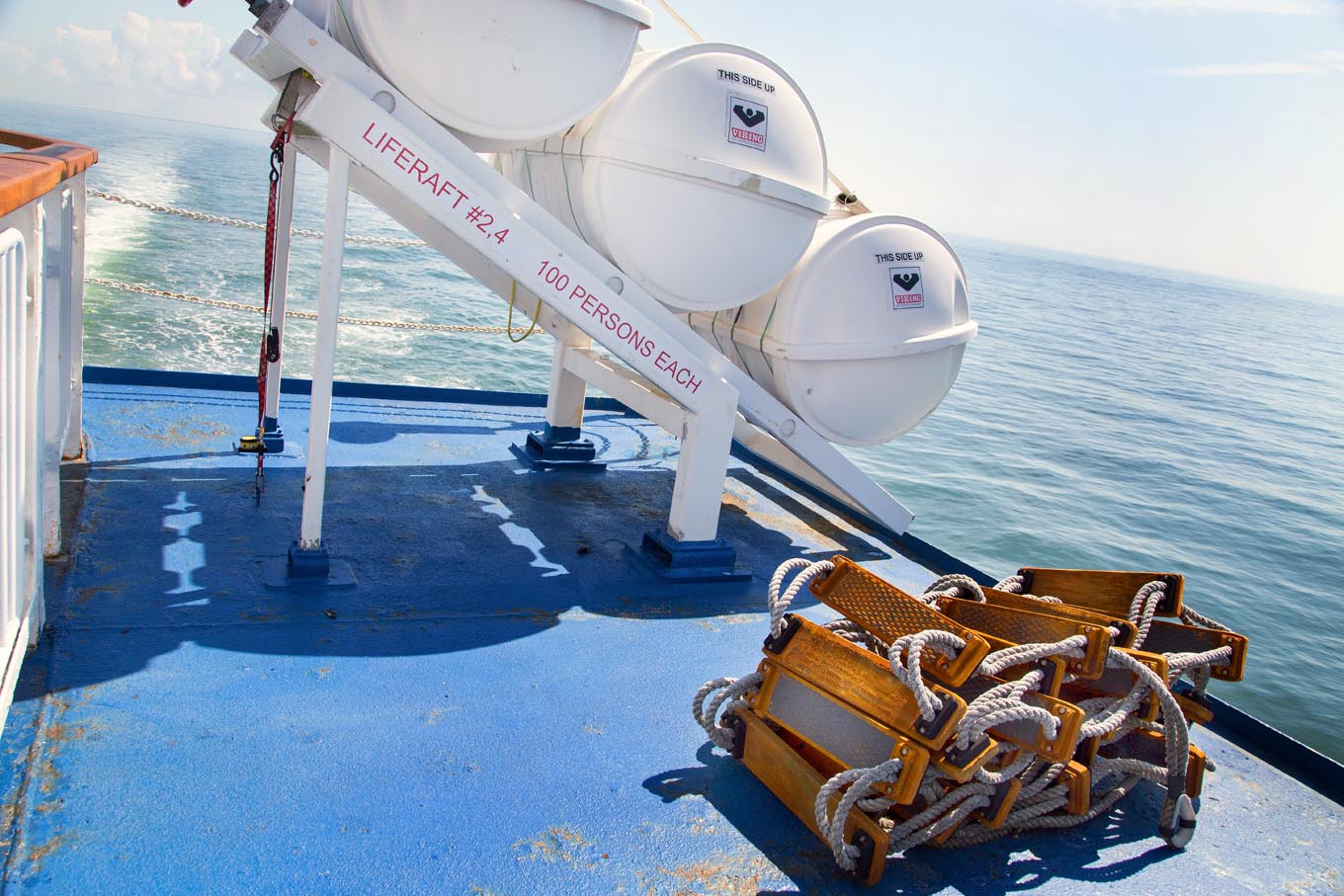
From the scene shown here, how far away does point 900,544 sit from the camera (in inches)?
241

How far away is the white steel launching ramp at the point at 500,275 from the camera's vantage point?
381 cm

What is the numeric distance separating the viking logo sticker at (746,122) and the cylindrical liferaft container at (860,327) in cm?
73

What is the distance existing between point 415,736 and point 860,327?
3191mm

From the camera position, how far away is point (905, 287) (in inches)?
213

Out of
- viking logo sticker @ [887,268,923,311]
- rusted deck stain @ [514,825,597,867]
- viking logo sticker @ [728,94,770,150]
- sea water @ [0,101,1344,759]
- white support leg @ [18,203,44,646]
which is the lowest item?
sea water @ [0,101,1344,759]

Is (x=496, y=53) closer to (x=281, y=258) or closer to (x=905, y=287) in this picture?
(x=281, y=258)

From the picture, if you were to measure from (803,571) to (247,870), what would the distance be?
187cm

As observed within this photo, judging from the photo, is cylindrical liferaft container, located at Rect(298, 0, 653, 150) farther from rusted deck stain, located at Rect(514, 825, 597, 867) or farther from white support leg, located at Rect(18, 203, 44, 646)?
rusted deck stain, located at Rect(514, 825, 597, 867)

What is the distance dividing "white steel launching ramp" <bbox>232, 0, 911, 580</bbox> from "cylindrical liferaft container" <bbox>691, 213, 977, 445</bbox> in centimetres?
23

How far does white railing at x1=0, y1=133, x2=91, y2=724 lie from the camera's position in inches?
95.3

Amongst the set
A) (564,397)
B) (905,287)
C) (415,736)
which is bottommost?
(415,736)

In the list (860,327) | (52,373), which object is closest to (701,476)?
(860,327)

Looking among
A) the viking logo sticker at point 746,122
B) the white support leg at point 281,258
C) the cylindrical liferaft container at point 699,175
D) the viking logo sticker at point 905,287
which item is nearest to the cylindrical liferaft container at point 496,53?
the cylindrical liferaft container at point 699,175

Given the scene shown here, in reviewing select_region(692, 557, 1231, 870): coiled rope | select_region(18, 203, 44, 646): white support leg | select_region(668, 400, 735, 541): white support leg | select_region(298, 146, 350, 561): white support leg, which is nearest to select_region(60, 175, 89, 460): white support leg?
select_region(298, 146, 350, 561): white support leg
